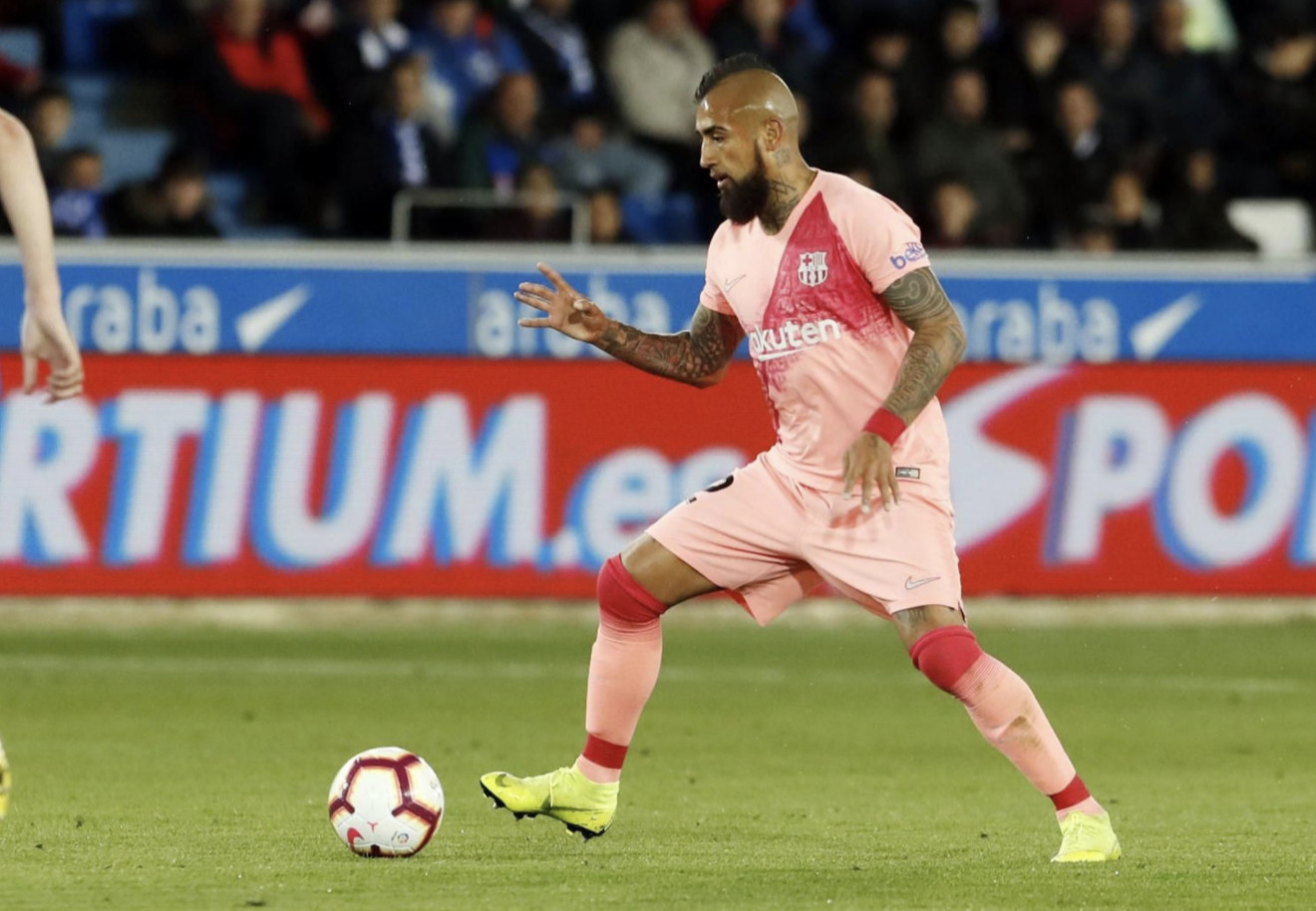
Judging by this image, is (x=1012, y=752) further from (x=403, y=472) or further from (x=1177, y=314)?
(x=1177, y=314)

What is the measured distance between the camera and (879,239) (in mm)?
6824

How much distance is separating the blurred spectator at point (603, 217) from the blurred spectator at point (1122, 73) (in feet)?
12.8

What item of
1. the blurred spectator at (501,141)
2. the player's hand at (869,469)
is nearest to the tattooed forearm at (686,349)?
the player's hand at (869,469)

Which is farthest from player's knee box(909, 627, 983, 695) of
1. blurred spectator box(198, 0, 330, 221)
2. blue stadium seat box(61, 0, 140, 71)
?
blue stadium seat box(61, 0, 140, 71)

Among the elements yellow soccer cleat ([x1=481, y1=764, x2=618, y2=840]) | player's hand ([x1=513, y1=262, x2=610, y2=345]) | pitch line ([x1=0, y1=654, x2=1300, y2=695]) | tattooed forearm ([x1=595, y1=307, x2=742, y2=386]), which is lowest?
pitch line ([x1=0, y1=654, x2=1300, y2=695])

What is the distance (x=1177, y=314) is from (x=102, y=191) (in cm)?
606

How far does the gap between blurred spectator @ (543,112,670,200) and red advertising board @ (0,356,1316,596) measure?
8.34 feet

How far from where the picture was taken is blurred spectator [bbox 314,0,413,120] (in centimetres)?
1616

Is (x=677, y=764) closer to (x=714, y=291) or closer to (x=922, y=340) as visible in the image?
(x=714, y=291)

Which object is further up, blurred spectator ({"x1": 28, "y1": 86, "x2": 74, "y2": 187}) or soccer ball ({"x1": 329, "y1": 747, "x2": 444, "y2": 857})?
blurred spectator ({"x1": 28, "y1": 86, "x2": 74, "y2": 187})

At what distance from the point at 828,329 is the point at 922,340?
13.4 inches

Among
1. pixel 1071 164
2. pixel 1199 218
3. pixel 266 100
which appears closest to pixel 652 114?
pixel 266 100

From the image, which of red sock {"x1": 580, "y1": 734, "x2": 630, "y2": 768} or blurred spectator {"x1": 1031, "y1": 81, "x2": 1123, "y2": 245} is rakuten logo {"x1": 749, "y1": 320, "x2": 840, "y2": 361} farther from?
blurred spectator {"x1": 1031, "y1": 81, "x2": 1123, "y2": 245}

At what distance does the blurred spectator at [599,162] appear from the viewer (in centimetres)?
1620
